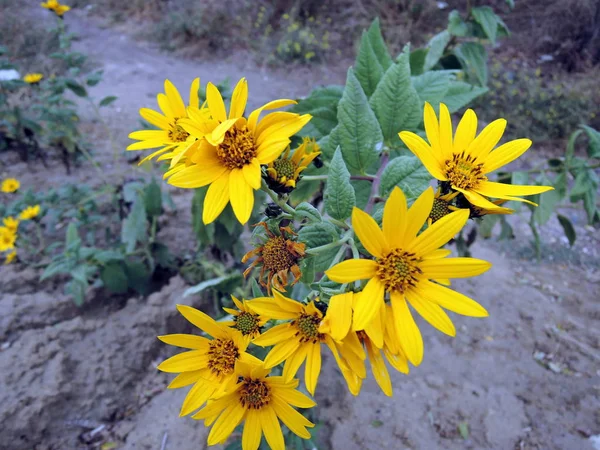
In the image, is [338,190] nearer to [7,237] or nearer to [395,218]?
[395,218]

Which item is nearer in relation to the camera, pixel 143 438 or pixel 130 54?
pixel 143 438

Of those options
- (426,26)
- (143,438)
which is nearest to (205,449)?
(143,438)

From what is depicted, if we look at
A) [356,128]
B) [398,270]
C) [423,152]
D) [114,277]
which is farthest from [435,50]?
[114,277]

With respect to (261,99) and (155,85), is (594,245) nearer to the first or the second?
(261,99)

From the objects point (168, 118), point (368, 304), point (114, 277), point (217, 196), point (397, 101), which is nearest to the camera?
point (368, 304)

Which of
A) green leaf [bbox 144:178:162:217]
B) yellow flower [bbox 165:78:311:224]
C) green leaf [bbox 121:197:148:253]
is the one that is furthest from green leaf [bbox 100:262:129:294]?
yellow flower [bbox 165:78:311:224]

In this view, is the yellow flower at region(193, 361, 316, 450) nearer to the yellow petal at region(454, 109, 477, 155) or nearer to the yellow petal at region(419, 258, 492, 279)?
the yellow petal at region(419, 258, 492, 279)
